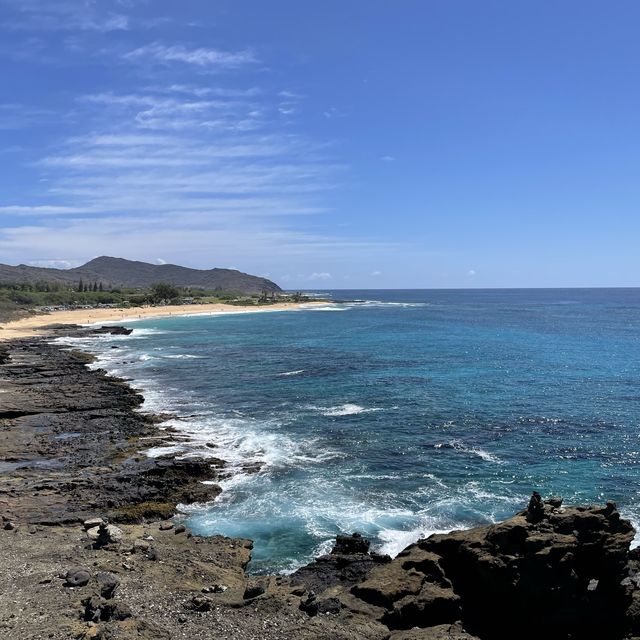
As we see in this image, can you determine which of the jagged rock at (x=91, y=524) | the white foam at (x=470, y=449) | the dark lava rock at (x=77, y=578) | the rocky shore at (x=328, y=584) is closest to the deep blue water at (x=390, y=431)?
the white foam at (x=470, y=449)

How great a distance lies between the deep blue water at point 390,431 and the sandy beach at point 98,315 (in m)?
32.4

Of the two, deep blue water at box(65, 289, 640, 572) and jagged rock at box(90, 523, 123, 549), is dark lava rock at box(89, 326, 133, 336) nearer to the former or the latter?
deep blue water at box(65, 289, 640, 572)

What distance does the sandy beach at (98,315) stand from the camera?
321ft

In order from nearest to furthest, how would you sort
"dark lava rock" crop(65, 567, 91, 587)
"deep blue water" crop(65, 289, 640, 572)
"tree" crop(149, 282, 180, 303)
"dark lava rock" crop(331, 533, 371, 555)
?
"dark lava rock" crop(65, 567, 91, 587) < "dark lava rock" crop(331, 533, 371, 555) < "deep blue water" crop(65, 289, 640, 572) < "tree" crop(149, 282, 180, 303)

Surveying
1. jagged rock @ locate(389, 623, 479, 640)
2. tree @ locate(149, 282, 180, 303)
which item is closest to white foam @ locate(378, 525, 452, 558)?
jagged rock @ locate(389, 623, 479, 640)

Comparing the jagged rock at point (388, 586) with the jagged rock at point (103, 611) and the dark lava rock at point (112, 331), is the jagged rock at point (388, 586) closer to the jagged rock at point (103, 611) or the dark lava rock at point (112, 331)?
the jagged rock at point (103, 611)

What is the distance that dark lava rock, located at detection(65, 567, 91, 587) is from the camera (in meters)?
15.2

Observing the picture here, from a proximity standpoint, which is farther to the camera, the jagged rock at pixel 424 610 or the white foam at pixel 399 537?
the white foam at pixel 399 537

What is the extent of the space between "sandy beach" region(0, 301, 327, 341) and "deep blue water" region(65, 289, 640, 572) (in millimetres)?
32447

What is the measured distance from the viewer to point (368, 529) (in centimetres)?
2152

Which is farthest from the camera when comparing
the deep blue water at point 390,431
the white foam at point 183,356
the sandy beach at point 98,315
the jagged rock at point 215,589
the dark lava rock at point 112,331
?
the dark lava rock at point 112,331

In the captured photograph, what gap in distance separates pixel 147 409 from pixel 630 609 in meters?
A: 34.5

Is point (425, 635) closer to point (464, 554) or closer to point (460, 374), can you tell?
point (464, 554)

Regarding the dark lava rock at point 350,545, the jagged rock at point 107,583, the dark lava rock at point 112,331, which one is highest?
the dark lava rock at point 112,331
